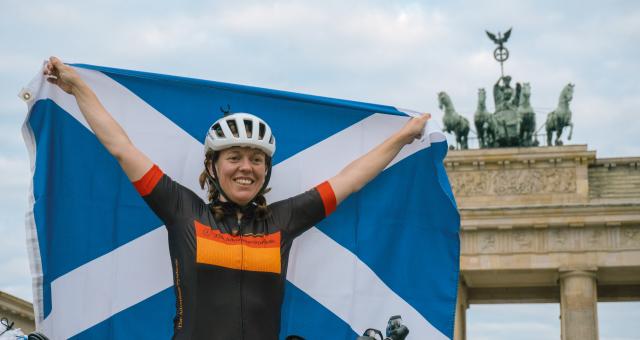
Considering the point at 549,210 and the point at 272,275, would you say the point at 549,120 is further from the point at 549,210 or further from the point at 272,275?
the point at 272,275

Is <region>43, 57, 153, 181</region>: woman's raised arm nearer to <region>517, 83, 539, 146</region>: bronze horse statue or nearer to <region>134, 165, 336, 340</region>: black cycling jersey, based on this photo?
<region>134, 165, 336, 340</region>: black cycling jersey

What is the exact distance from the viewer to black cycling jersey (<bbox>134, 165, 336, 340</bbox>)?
3830 mm

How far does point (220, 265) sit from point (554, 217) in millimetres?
33466

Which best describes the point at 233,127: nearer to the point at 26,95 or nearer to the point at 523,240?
the point at 26,95

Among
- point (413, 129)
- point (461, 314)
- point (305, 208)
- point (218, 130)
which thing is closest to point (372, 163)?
point (413, 129)

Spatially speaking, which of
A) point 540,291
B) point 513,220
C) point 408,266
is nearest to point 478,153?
point 513,220

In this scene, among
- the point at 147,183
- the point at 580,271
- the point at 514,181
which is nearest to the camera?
the point at 147,183

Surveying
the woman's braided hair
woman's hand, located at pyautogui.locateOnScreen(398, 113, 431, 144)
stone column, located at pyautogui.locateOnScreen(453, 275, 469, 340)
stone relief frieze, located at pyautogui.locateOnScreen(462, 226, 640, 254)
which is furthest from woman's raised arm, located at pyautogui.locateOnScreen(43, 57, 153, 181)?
stone column, located at pyautogui.locateOnScreen(453, 275, 469, 340)

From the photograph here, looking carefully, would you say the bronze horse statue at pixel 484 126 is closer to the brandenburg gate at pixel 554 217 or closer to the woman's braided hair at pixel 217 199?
the brandenburg gate at pixel 554 217

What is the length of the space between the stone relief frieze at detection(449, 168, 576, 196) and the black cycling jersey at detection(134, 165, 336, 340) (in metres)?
33.5

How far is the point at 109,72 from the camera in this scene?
4.74 m

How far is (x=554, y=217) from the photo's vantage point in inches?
1432

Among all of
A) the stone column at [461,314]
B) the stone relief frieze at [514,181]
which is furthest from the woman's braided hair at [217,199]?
the stone column at [461,314]

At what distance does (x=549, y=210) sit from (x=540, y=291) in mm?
6172
